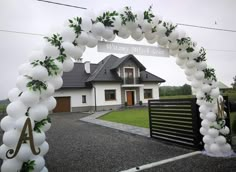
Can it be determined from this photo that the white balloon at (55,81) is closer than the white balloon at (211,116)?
Yes

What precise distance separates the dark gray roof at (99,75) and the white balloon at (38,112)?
16068 millimetres

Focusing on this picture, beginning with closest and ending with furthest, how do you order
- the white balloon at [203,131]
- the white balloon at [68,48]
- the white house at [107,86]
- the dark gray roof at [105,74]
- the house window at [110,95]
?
1. the white balloon at [68,48]
2. the white balloon at [203,131]
3. the white house at [107,86]
4. the dark gray roof at [105,74]
5. the house window at [110,95]

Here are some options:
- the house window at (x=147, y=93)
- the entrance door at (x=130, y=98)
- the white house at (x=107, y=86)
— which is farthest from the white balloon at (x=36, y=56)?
the house window at (x=147, y=93)

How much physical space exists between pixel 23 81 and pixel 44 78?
285mm

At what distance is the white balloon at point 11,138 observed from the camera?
7.82ft

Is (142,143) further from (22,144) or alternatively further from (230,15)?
(230,15)

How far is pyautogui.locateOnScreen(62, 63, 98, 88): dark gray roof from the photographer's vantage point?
63.5 ft

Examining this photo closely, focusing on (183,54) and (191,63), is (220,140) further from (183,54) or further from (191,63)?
(183,54)

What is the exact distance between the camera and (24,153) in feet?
7.97

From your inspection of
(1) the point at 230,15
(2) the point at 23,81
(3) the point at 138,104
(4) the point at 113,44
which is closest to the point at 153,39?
(4) the point at 113,44

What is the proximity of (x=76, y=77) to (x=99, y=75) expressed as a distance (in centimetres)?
271

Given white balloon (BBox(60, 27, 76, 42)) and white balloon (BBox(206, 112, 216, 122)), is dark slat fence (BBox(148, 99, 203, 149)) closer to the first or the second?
white balloon (BBox(206, 112, 216, 122))

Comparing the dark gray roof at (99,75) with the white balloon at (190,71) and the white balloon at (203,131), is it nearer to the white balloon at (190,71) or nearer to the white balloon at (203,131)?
the white balloon at (190,71)

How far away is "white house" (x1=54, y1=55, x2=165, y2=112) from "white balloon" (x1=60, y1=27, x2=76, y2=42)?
15666mm
